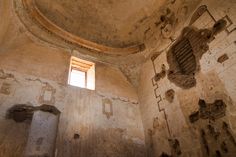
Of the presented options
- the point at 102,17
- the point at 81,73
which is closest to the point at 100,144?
the point at 81,73

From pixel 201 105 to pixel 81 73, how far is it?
3785 millimetres

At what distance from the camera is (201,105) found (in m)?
4.57

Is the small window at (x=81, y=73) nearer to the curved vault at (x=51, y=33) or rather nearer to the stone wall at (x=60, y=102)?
the stone wall at (x=60, y=102)

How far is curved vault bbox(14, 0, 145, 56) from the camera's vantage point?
555 cm

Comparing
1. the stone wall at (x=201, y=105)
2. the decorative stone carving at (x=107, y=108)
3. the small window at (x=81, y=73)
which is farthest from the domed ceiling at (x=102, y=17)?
the decorative stone carving at (x=107, y=108)

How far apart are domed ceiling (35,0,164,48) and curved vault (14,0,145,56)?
0.25 m

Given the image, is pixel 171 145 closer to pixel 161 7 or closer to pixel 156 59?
pixel 156 59

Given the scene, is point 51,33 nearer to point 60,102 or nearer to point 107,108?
point 60,102

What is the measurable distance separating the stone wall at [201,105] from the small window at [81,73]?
1.98 metres

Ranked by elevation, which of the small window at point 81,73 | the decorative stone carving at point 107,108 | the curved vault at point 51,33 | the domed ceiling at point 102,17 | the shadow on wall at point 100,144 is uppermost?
the domed ceiling at point 102,17

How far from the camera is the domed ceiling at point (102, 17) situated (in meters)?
6.45

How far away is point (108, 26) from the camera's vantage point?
23.6ft

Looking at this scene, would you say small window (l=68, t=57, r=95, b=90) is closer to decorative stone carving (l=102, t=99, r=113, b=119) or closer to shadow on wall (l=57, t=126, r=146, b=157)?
decorative stone carving (l=102, t=99, r=113, b=119)

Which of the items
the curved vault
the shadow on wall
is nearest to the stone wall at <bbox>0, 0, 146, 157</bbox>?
the shadow on wall
